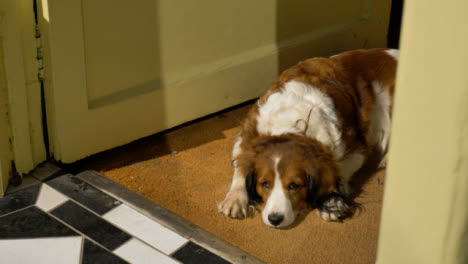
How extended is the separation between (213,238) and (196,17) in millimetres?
1081

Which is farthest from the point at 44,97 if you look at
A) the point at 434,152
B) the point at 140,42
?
the point at 434,152

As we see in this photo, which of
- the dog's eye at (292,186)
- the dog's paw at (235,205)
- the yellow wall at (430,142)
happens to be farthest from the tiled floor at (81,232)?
the yellow wall at (430,142)

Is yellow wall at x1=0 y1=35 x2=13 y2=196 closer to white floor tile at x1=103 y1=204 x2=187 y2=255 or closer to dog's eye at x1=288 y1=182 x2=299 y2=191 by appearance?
white floor tile at x1=103 y1=204 x2=187 y2=255

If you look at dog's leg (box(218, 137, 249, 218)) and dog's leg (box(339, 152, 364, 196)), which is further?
dog's leg (box(339, 152, 364, 196))

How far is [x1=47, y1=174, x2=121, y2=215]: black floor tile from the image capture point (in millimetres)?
2463

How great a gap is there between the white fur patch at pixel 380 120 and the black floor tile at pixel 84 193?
1235 mm

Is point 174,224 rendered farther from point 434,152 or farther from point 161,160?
point 434,152

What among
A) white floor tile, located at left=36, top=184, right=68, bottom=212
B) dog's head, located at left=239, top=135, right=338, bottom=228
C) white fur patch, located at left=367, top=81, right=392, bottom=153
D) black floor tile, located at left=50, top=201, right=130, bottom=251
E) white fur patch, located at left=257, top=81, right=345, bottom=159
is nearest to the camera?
black floor tile, located at left=50, top=201, right=130, bottom=251

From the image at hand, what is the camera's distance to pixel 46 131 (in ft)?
8.80

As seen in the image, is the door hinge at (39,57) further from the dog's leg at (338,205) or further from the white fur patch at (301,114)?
the dog's leg at (338,205)

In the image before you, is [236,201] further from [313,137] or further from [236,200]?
[313,137]

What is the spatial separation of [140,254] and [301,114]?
2.88 feet

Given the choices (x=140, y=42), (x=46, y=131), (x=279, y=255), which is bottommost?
(x=279, y=255)

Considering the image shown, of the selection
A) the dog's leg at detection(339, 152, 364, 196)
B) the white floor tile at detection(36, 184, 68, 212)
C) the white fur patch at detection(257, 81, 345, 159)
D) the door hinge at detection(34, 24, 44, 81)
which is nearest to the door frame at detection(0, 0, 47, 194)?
the door hinge at detection(34, 24, 44, 81)
